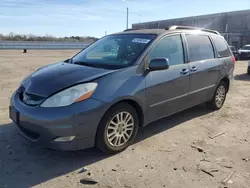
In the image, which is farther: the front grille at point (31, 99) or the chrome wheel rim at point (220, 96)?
the chrome wheel rim at point (220, 96)

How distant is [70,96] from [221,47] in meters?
4.04

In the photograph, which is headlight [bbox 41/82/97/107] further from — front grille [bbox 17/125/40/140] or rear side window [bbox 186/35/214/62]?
rear side window [bbox 186/35/214/62]

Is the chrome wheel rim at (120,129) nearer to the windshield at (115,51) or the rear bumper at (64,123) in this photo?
the rear bumper at (64,123)

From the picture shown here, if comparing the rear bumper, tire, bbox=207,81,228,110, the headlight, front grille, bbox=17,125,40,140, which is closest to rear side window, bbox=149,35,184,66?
the headlight

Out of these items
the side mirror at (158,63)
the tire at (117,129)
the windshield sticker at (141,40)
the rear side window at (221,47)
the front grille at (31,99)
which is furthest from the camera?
the rear side window at (221,47)

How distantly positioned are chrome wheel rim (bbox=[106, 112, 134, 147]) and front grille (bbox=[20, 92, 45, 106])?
956 mm

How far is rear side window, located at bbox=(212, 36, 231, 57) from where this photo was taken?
225 inches

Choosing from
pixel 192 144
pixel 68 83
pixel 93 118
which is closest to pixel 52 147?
pixel 93 118

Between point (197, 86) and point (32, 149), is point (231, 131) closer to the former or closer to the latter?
point (197, 86)

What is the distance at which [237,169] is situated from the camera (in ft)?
11.2

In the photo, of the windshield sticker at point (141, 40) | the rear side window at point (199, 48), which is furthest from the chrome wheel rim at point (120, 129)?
the rear side window at point (199, 48)

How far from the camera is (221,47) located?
5.89m

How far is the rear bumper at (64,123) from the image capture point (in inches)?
124

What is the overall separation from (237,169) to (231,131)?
146 centimetres
